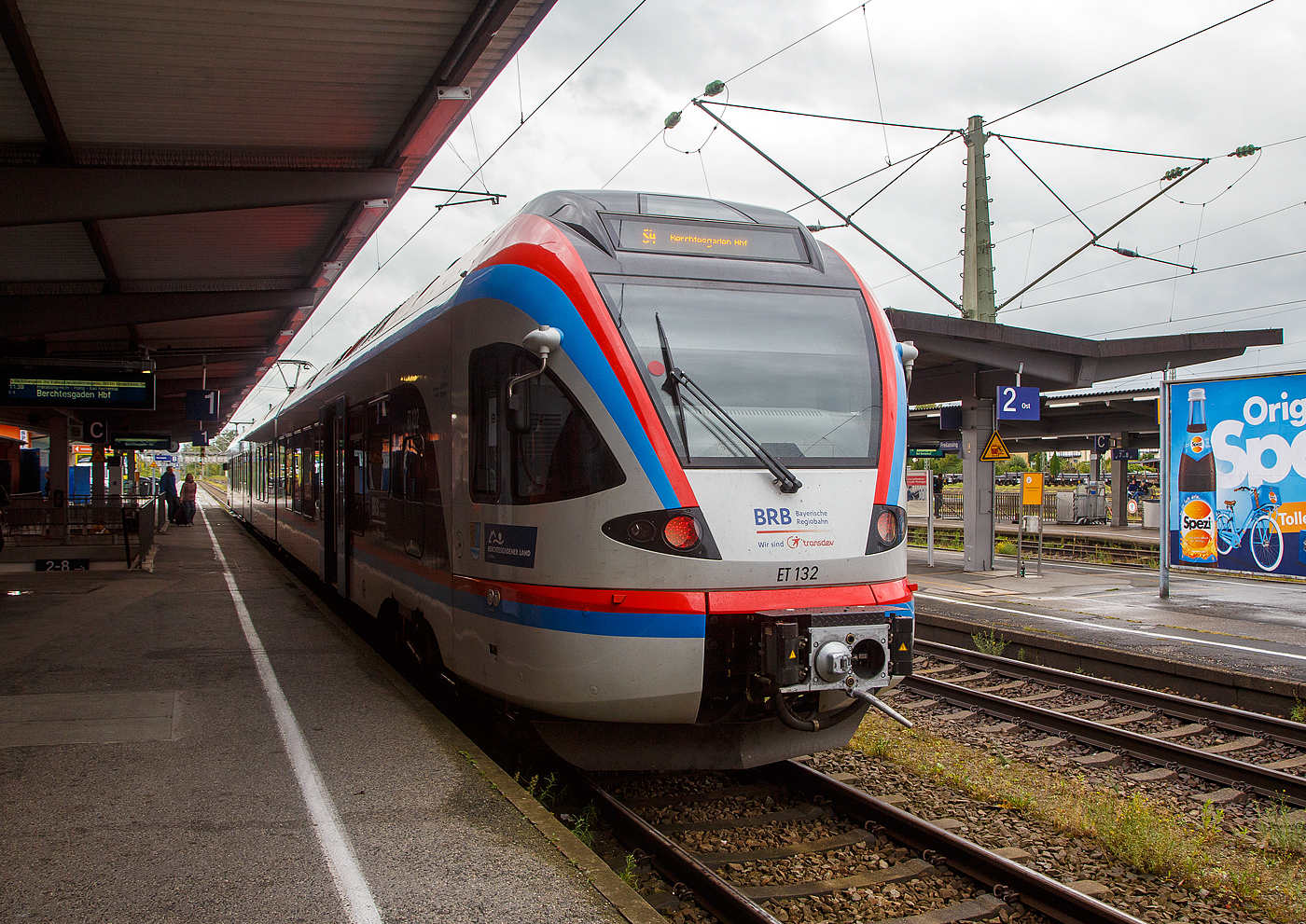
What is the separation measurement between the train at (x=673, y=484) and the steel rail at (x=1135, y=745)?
108 inches

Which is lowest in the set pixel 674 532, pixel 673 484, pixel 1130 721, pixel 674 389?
pixel 1130 721

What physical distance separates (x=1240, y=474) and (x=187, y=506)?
106ft

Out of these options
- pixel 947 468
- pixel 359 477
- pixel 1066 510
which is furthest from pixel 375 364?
pixel 947 468

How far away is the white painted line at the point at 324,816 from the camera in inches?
150

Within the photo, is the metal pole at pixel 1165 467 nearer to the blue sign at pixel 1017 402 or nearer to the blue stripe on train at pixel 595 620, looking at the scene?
the blue sign at pixel 1017 402

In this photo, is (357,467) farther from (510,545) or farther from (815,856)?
(815,856)

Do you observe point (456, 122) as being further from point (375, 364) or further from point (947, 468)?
point (947, 468)

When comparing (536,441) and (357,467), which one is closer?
Answer: (536,441)

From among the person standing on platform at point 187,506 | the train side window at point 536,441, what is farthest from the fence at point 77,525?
the person standing on platform at point 187,506

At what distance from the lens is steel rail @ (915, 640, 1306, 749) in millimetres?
7344

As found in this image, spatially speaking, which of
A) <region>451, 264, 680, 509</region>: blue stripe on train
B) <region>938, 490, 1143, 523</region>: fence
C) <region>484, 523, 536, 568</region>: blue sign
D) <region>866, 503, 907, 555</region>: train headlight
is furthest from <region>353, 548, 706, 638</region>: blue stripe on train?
<region>938, 490, 1143, 523</region>: fence

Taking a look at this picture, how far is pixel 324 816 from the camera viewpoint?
474 cm

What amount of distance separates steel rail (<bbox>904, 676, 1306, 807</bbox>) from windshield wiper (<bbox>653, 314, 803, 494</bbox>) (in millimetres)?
3801

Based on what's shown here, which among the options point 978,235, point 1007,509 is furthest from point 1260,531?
point 1007,509
